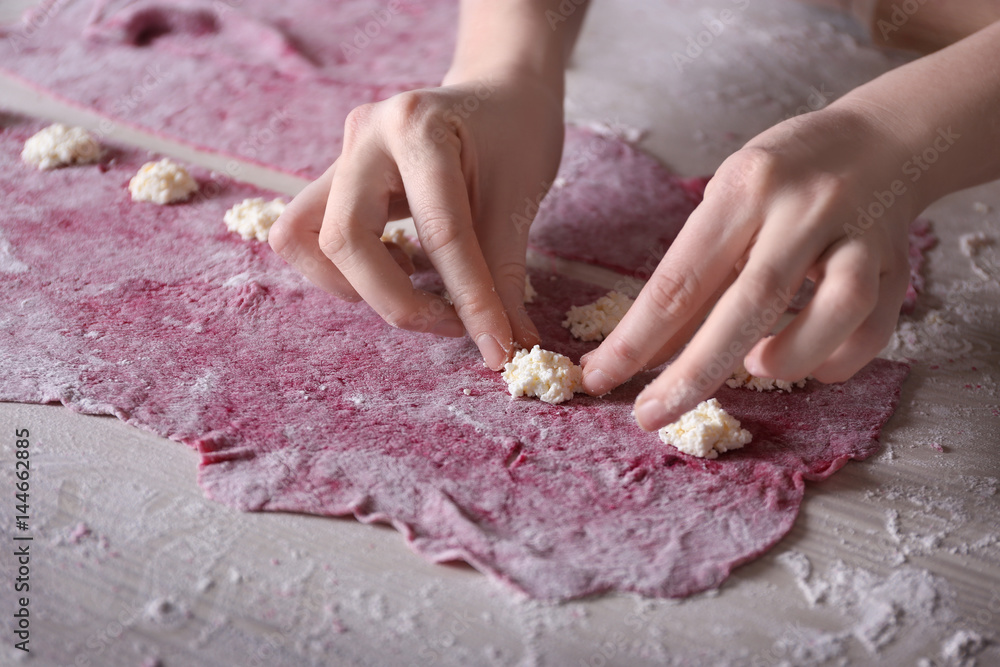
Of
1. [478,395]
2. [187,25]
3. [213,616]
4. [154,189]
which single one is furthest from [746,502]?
[187,25]

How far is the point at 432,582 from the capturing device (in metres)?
0.89

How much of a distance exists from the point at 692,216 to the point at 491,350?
0.33 metres

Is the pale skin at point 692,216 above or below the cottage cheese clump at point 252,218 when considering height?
above

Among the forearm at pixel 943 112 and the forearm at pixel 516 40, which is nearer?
the forearm at pixel 943 112

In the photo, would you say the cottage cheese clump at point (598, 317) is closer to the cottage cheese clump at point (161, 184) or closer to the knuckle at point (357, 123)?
the knuckle at point (357, 123)

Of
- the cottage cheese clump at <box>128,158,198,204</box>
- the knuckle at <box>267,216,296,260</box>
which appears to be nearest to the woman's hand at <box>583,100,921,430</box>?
the knuckle at <box>267,216,296,260</box>

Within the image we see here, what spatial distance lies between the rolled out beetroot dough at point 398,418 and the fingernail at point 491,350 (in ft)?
0.09

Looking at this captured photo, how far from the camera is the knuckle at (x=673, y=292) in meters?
0.94

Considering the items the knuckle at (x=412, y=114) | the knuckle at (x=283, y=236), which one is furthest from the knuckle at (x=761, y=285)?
the knuckle at (x=283, y=236)

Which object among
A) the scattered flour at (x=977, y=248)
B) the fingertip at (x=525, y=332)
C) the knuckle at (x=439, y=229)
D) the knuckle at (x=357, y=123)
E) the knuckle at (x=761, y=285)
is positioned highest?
the knuckle at (x=761, y=285)

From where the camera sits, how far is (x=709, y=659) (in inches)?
32.3

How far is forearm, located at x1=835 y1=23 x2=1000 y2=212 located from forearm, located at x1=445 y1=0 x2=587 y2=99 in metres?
0.53

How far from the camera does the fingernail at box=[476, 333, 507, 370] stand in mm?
1107

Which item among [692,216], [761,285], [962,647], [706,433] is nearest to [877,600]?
[962,647]
